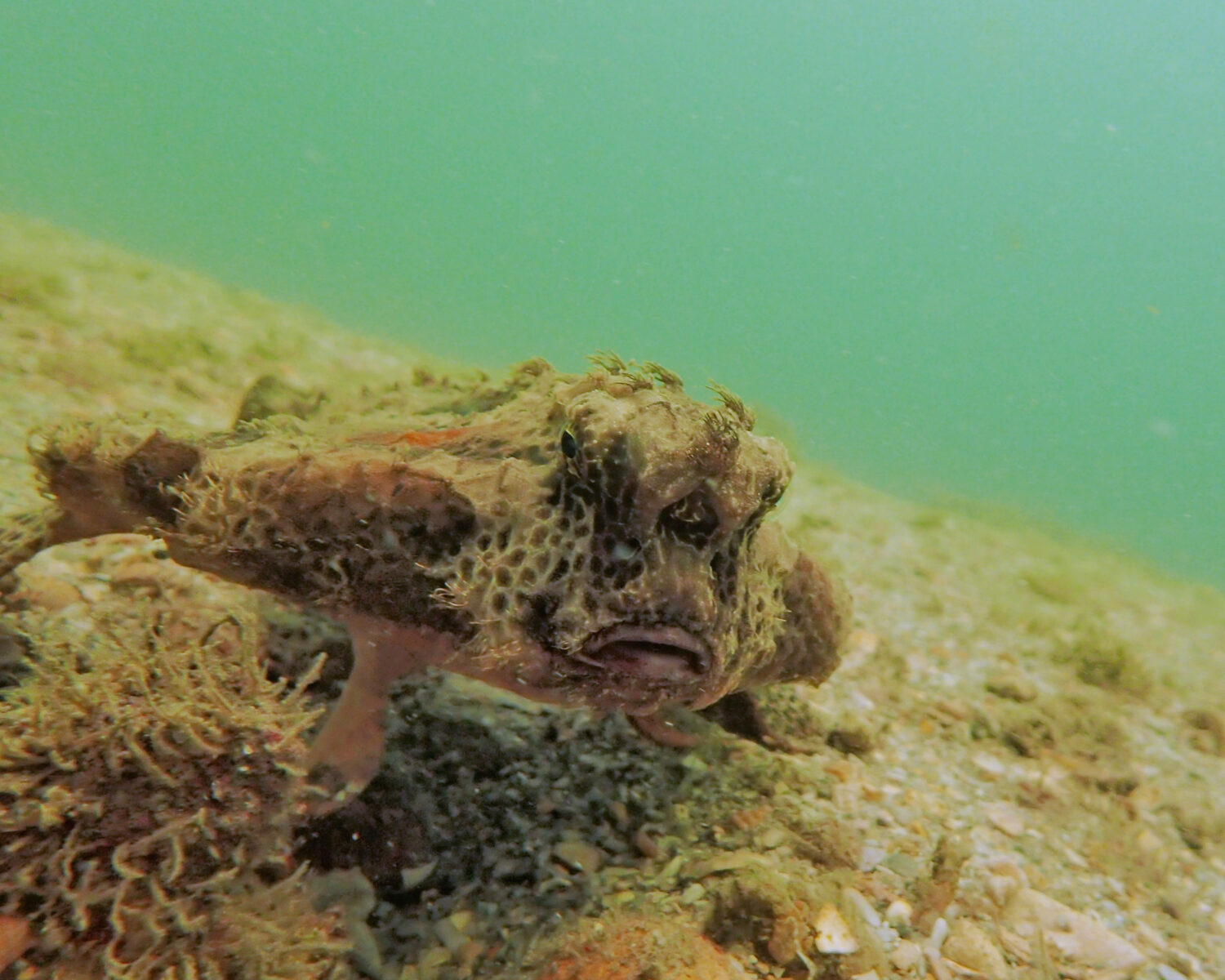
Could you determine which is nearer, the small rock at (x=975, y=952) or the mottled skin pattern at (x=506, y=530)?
the mottled skin pattern at (x=506, y=530)

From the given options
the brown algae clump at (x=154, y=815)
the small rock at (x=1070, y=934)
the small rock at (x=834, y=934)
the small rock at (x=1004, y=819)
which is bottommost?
the brown algae clump at (x=154, y=815)

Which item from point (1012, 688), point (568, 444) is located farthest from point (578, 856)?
point (1012, 688)

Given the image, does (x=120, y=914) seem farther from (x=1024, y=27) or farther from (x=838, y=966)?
(x=1024, y=27)

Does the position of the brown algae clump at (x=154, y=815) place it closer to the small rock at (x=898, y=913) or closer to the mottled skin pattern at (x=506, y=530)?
the mottled skin pattern at (x=506, y=530)

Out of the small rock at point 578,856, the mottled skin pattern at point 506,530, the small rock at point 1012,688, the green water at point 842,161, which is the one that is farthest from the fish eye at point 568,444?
the green water at point 842,161

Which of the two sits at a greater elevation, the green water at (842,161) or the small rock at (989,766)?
the green water at (842,161)

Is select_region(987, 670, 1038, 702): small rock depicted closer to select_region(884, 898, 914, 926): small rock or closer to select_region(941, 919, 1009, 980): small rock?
select_region(941, 919, 1009, 980): small rock

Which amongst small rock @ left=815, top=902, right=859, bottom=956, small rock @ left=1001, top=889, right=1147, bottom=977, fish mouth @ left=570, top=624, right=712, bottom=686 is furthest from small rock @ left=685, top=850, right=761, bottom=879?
small rock @ left=1001, top=889, right=1147, bottom=977
